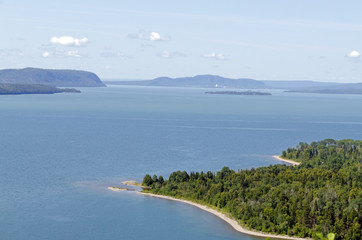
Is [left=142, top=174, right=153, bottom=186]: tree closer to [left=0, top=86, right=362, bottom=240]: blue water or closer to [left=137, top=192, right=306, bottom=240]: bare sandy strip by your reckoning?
[left=137, top=192, right=306, bottom=240]: bare sandy strip

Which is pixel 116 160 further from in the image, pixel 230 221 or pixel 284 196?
pixel 284 196

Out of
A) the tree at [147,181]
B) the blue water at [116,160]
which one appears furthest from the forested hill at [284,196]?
the blue water at [116,160]

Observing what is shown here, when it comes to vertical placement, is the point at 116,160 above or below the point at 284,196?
below

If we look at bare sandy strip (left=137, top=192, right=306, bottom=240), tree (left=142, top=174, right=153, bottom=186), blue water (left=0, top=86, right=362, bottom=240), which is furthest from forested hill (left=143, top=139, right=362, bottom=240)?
blue water (left=0, top=86, right=362, bottom=240)

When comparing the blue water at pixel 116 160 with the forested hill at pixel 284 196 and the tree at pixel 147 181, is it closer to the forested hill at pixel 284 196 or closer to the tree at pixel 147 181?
the forested hill at pixel 284 196

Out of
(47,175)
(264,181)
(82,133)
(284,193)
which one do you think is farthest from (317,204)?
(82,133)

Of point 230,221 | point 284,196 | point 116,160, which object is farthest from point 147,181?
point 284,196
